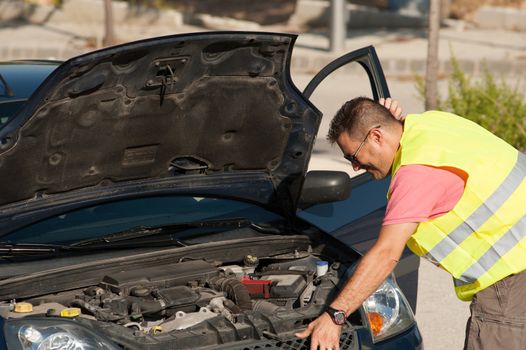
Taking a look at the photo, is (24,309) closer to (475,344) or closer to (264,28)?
(475,344)

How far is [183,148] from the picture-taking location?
5.15m

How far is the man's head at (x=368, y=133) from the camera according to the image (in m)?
4.29

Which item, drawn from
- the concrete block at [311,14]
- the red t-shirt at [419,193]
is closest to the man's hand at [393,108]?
the red t-shirt at [419,193]

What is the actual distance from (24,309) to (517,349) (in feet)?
6.41

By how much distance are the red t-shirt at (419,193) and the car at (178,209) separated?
0.61 meters

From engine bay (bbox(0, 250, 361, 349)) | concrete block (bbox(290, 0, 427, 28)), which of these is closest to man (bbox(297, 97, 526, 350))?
engine bay (bbox(0, 250, 361, 349))

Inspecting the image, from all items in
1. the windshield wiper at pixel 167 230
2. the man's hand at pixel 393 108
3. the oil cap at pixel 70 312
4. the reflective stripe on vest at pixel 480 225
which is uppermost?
the man's hand at pixel 393 108

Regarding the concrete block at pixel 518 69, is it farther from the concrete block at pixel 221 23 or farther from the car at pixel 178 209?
the car at pixel 178 209

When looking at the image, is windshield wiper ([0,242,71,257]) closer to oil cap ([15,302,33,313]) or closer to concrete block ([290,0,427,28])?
oil cap ([15,302,33,313])

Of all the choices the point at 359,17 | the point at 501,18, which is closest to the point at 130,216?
the point at 359,17

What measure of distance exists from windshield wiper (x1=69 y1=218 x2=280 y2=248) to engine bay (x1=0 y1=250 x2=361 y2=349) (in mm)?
272

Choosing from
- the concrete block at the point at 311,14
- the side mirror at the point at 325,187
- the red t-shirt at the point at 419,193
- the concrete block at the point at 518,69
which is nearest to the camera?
the red t-shirt at the point at 419,193

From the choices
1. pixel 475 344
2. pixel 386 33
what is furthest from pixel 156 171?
pixel 386 33

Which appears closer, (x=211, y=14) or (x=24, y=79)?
(x=24, y=79)
